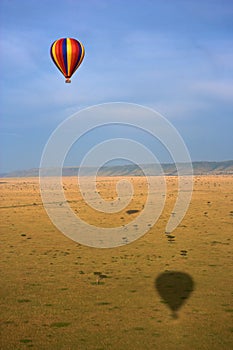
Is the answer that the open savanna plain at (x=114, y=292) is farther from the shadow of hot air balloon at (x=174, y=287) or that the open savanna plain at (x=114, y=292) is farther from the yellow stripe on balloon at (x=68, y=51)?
the yellow stripe on balloon at (x=68, y=51)

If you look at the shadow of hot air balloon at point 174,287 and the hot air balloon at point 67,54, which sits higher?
the hot air balloon at point 67,54

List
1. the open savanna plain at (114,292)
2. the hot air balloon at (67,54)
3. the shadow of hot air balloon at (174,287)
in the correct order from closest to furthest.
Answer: the open savanna plain at (114,292)
the shadow of hot air balloon at (174,287)
the hot air balloon at (67,54)

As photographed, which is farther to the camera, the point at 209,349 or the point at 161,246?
the point at 161,246

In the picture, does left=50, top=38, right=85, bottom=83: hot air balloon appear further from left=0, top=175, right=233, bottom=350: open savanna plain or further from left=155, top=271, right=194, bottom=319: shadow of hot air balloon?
left=155, top=271, right=194, bottom=319: shadow of hot air balloon

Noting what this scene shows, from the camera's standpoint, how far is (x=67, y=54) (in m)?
37.0

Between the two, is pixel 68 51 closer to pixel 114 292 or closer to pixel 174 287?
pixel 114 292

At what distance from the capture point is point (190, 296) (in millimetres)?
16453

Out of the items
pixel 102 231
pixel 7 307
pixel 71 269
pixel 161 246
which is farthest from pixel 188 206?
pixel 7 307

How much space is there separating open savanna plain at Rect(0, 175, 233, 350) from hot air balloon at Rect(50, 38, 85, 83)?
51.0ft

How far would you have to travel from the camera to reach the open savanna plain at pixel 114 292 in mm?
12688

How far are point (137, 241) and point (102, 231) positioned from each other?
4.22 metres

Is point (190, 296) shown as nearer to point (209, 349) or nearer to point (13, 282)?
point (209, 349)

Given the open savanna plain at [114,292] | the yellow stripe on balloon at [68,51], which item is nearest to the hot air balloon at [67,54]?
the yellow stripe on balloon at [68,51]

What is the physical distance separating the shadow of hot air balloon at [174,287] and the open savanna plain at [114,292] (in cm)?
23
